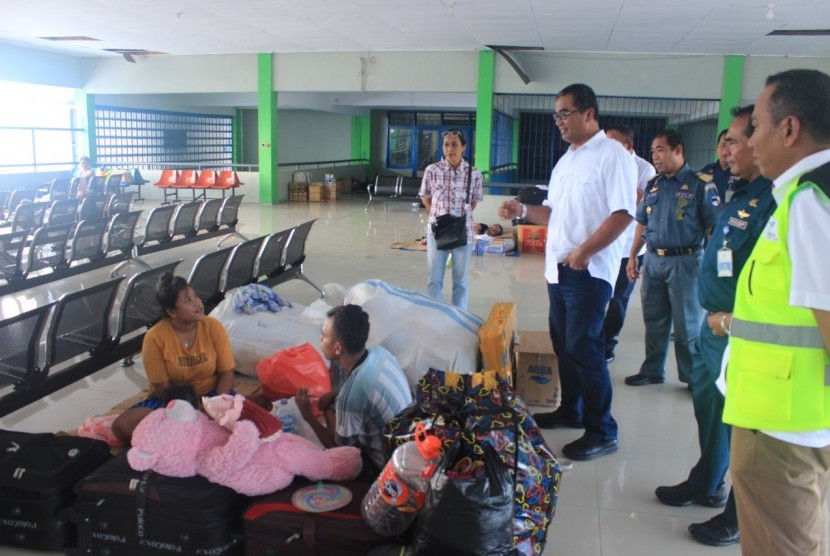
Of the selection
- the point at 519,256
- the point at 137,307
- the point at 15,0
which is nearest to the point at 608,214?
the point at 137,307

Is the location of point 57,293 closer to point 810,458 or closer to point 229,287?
point 229,287

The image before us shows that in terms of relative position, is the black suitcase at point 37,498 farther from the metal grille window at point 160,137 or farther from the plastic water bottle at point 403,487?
the metal grille window at point 160,137

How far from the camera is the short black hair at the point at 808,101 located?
4.76 ft

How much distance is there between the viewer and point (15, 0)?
29.8 feet

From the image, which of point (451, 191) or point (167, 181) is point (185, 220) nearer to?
point (451, 191)

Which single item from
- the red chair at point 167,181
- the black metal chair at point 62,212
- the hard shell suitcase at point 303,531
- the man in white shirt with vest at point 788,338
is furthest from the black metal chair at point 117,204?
the man in white shirt with vest at point 788,338

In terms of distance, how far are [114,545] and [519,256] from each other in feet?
23.0

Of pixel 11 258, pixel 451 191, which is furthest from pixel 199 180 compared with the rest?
pixel 451 191

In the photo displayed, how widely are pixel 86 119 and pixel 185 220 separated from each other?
1017 cm

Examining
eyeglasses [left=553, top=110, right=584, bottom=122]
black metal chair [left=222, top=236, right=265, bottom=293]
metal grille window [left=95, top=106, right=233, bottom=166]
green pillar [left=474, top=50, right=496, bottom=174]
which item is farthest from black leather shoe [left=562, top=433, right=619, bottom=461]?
metal grille window [left=95, top=106, right=233, bottom=166]

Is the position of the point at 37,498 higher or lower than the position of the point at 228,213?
lower

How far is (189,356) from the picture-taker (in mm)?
3131

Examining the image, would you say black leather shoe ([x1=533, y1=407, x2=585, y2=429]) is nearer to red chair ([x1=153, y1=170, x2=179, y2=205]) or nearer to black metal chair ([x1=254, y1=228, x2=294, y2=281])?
black metal chair ([x1=254, y1=228, x2=294, y2=281])

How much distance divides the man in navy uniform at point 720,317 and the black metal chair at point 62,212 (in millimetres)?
7081
